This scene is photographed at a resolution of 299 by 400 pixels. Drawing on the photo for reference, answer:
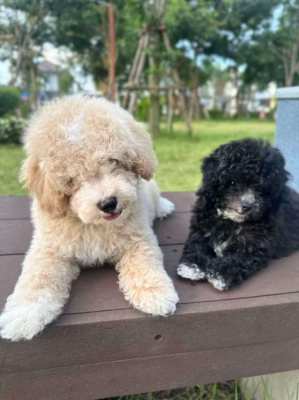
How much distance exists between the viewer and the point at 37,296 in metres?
1.43

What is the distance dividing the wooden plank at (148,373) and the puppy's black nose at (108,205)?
0.59 metres

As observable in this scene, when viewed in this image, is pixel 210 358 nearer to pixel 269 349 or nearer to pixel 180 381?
pixel 180 381

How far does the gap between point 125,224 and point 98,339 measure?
20.1 inches

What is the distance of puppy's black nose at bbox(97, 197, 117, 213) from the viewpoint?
1.48 meters

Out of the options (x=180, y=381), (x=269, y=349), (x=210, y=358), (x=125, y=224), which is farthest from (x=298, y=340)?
(x=125, y=224)

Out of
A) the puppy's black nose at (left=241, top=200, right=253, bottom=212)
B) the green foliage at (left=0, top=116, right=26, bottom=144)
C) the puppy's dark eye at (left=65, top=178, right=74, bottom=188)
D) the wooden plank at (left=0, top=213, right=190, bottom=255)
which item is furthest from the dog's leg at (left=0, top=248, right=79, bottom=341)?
the green foliage at (left=0, top=116, right=26, bottom=144)

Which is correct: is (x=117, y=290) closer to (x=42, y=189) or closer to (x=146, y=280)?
(x=146, y=280)

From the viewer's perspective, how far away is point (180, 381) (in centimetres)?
162

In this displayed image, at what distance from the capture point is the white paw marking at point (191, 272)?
5.70 ft

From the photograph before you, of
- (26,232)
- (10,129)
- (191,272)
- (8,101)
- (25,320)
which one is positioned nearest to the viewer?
(25,320)

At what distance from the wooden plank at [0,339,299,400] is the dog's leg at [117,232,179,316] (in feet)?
0.81

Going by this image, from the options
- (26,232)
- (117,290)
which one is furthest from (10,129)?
(117,290)

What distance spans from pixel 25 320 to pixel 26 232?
1084 millimetres

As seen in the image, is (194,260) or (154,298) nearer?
(154,298)
